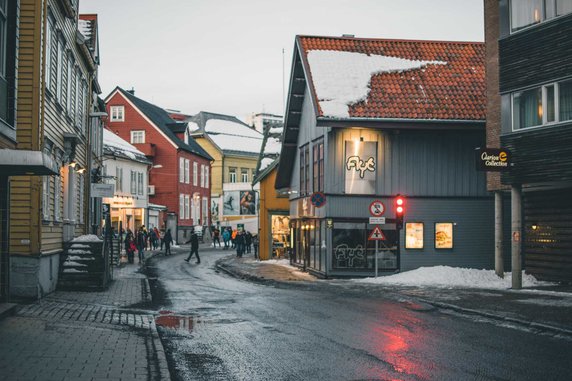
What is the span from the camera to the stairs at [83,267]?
2000 cm

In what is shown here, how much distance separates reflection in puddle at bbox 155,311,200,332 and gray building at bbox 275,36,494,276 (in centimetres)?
1168

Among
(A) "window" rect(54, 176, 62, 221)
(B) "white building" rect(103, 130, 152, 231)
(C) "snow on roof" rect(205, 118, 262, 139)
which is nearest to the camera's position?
(A) "window" rect(54, 176, 62, 221)

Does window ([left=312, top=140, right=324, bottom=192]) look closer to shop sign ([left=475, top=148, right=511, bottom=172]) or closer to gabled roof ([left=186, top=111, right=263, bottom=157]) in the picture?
shop sign ([left=475, top=148, right=511, bottom=172])

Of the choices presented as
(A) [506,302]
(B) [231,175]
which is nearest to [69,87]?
(A) [506,302]

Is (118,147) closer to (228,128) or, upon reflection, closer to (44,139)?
(44,139)

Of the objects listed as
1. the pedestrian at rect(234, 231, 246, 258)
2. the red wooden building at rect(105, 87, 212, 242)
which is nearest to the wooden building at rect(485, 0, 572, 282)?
the pedestrian at rect(234, 231, 246, 258)

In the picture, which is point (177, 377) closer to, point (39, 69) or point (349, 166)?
point (39, 69)

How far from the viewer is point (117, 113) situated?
6519cm

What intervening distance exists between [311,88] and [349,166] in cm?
330

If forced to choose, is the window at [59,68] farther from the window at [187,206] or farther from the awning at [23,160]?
the window at [187,206]

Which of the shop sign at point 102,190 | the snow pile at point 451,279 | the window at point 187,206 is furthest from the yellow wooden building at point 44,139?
the window at point 187,206

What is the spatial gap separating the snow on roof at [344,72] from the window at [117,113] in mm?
38443

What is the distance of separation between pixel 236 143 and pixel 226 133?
5.55ft

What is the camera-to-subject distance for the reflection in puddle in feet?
43.8
